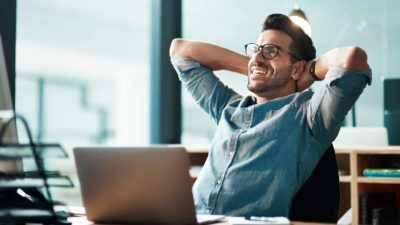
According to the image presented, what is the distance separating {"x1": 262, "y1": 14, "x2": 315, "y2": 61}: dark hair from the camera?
78.9 inches

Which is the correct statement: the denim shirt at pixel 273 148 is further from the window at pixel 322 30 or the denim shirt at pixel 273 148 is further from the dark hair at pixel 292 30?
the window at pixel 322 30

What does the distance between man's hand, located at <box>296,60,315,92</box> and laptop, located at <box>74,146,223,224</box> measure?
0.84 m

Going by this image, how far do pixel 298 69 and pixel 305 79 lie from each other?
44 mm

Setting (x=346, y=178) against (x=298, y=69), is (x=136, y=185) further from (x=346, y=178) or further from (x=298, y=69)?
(x=346, y=178)

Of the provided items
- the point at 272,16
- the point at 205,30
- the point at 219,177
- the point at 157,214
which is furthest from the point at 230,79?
the point at 157,214

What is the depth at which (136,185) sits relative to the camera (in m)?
1.25

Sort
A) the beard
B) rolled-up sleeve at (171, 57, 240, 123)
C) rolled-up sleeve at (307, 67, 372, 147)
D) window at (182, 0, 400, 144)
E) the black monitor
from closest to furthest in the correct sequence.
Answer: rolled-up sleeve at (307, 67, 372, 147) → the beard → rolled-up sleeve at (171, 57, 240, 123) → the black monitor → window at (182, 0, 400, 144)

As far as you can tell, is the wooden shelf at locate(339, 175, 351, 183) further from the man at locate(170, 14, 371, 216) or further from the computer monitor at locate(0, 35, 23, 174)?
the computer monitor at locate(0, 35, 23, 174)

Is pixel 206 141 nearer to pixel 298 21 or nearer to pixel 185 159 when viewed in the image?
pixel 298 21

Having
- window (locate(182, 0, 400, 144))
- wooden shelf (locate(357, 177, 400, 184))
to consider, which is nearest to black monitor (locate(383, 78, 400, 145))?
window (locate(182, 0, 400, 144))

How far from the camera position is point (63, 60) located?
3.91 metres

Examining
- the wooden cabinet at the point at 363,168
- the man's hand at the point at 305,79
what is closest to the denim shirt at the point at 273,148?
the man's hand at the point at 305,79

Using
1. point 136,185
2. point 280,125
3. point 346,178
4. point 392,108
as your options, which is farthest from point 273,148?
point 392,108

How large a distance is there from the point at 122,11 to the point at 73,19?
1.37ft
